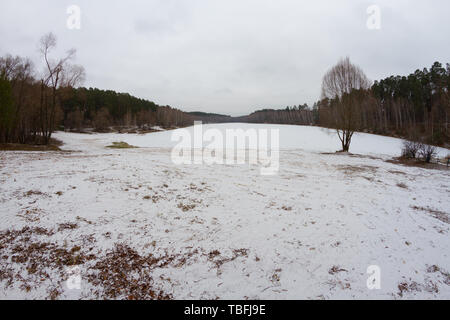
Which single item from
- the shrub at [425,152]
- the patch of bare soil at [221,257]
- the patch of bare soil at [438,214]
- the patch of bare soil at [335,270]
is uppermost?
the shrub at [425,152]

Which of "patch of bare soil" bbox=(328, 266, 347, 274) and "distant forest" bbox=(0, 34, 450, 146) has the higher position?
"distant forest" bbox=(0, 34, 450, 146)

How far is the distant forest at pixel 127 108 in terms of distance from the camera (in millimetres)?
26516

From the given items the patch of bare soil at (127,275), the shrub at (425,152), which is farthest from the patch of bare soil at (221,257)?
the shrub at (425,152)

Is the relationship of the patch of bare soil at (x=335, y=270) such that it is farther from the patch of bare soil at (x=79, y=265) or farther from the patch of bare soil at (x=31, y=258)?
the patch of bare soil at (x=31, y=258)

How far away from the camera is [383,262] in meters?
4.96

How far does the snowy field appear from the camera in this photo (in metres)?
4.11

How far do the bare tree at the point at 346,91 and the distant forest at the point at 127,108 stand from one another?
0.54 m

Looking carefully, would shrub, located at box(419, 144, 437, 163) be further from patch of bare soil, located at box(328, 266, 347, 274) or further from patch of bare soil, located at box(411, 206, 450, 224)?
patch of bare soil, located at box(328, 266, 347, 274)

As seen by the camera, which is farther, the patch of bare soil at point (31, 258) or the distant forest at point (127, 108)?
the distant forest at point (127, 108)

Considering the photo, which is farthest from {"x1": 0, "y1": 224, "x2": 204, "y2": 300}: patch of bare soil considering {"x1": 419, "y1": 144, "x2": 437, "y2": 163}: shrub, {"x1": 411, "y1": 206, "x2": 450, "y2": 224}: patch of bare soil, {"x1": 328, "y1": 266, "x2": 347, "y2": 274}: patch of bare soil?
{"x1": 419, "y1": 144, "x2": 437, "y2": 163}: shrub

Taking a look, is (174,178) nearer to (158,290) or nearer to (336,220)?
(158,290)

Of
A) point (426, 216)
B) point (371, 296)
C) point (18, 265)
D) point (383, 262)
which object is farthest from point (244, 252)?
point (426, 216)

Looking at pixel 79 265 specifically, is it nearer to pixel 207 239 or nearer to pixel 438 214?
pixel 207 239

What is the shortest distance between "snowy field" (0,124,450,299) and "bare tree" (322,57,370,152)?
15.9 metres
